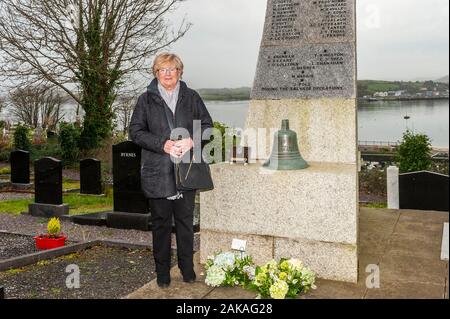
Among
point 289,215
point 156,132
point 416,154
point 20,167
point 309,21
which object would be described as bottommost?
point 289,215

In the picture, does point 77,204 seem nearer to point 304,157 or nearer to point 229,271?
point 304,157

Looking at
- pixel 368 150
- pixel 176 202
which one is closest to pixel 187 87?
pixel 176 202

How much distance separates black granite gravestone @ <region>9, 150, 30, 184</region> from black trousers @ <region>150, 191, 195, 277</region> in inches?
514

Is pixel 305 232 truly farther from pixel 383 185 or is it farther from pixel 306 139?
pixel 383 185

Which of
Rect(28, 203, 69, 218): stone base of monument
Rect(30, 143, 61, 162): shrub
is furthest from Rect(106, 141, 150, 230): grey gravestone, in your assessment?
Rect(30, 143, 61, 162): shrub

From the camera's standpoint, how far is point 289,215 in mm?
4332

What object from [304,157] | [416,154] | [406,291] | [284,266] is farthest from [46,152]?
[406,291]

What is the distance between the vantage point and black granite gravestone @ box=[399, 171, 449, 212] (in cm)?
854

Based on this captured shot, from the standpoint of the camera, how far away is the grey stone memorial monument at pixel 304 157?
4199 millimetres

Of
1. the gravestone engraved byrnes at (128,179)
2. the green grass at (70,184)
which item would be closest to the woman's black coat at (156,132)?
the gravestone engraved byrnes at (128,179)

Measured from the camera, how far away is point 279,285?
3.70m

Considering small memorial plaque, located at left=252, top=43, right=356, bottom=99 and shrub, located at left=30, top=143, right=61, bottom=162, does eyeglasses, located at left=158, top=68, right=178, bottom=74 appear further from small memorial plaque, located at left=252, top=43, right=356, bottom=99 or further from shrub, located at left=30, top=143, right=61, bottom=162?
shrub, located at left=30, top=143, right=61, bottom=162

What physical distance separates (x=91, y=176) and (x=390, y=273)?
11244mm

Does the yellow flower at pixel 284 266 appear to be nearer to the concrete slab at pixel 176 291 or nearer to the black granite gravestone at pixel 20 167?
the concrete slab at pixel 176 291
